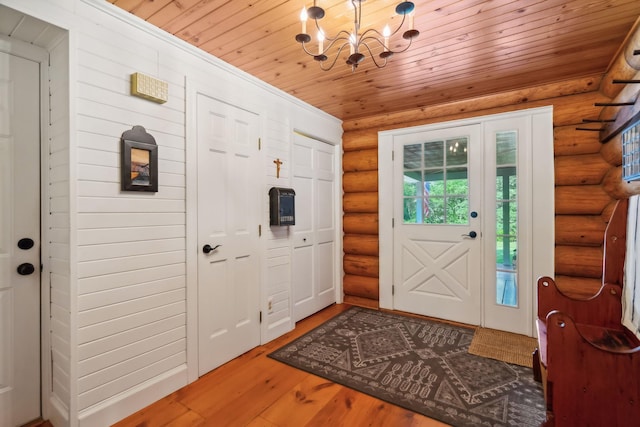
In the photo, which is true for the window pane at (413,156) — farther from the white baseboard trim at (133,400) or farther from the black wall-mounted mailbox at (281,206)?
the white baseboard trim at (133,400)

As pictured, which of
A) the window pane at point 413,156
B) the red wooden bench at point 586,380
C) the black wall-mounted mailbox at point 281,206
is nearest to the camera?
the red wooden bench at point 586,380

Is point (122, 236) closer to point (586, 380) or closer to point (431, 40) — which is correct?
point (431, 40)

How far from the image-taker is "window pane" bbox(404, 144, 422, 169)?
3.45 m

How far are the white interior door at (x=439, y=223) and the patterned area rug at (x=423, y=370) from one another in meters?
0.31

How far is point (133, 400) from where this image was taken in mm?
1866

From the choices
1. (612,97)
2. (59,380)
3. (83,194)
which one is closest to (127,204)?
(83,194)

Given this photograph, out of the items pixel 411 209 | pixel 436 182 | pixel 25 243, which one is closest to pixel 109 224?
pixel 25 243

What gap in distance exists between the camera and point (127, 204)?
1.83 m

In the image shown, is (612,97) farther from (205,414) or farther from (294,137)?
(205,414)

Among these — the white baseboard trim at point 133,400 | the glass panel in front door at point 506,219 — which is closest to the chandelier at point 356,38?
the glass panel in front door at point 506,219

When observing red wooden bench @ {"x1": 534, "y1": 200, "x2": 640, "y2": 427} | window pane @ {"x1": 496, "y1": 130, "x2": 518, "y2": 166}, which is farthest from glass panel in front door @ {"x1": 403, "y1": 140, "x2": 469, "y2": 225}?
red wooden bench @ {"x1": 534, "y1": 200, "x2": 640, "y2": 427}

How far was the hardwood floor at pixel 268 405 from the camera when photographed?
1.80m

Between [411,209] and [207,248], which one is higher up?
[411,209]

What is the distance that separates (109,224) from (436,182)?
296 cm
